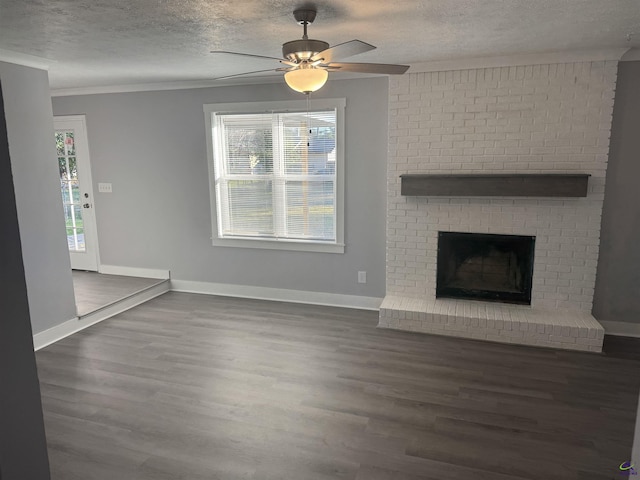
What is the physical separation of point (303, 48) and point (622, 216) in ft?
A: 10.6

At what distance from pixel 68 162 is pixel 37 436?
5.15 m

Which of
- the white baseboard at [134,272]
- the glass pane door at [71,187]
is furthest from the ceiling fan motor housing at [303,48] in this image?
the glass pane door at [71,187]

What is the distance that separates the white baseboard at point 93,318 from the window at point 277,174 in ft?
3.21

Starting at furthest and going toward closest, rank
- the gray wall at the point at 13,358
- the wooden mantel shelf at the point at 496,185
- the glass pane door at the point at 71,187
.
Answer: the glass pane door at the point at 71,187 < the wooden mantel shelf at the point at 496,185 < the gray wall at the point at 13,358

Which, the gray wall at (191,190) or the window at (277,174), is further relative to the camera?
the window at (277,174)

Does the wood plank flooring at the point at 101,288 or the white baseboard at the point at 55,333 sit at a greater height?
the wood plank flooring at the point at 101,288

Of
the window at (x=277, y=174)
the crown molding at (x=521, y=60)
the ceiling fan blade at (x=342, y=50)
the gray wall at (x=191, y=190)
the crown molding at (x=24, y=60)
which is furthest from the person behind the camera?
the window at (x=277, y=174)

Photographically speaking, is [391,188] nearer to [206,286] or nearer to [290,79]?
[290,79]

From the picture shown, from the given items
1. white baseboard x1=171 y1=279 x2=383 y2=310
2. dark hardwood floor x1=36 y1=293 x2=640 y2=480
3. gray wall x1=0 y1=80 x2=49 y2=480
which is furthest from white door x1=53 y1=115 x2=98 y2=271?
gray wall x1=0 y1=80 x2=49 y2=480

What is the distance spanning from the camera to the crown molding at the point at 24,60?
10.9ft

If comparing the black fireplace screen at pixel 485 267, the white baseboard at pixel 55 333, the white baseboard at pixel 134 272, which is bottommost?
the white baseboard at pixel 55 333

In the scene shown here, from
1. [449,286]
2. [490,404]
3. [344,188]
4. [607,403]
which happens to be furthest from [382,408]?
[344,188]

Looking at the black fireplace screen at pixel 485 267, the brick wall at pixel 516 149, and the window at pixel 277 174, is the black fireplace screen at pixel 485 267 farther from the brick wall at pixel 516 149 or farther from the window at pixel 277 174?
the window at pixel 277 174

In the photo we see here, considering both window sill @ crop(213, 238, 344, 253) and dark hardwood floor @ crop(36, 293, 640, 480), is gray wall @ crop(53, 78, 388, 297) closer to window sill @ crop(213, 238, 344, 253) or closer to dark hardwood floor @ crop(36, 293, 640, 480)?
window sill @ crop(213, 238, 344, 253)
